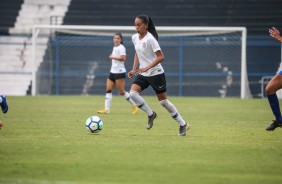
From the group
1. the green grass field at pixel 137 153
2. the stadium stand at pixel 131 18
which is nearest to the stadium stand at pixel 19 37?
the stadium stand at pixel 131 18

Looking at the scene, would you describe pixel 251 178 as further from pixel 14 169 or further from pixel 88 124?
pixel 88 124

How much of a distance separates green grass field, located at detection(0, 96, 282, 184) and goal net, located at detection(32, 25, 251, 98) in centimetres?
1722

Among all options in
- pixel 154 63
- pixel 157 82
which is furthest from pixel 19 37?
pixel 154 63

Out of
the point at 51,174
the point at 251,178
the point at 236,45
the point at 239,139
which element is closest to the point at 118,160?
the point at 51,174

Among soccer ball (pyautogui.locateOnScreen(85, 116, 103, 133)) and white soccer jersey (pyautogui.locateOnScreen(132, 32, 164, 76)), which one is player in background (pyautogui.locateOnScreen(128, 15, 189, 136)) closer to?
white soccer jersey (pyautogui.locateOnScreen(132, 32, 164, 76))

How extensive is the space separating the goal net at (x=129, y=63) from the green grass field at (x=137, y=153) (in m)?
17.2

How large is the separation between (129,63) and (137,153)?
24.0m

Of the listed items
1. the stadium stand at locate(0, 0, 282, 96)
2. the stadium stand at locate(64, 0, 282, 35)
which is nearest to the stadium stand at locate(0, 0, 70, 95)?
the stadium stand at locate(0, 0, 282, 96)

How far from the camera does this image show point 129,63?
33.5 meters

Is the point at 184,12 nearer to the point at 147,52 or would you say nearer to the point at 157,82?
the point at 147,52

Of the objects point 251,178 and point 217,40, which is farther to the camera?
point 217,40

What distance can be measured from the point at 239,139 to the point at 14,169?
4943 mm

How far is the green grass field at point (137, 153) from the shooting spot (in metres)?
7.66

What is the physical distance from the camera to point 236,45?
31766 mm
